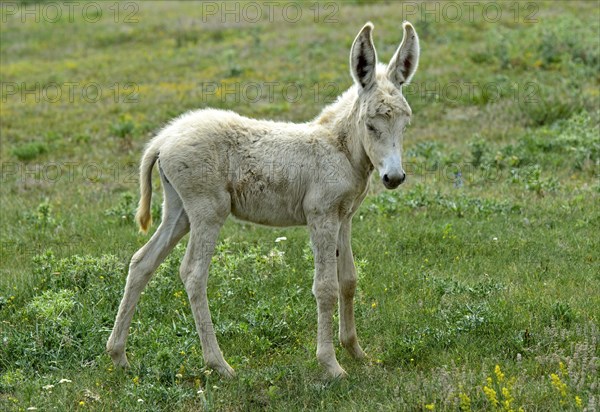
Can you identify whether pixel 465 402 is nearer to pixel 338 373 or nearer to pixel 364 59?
pixel 338 373

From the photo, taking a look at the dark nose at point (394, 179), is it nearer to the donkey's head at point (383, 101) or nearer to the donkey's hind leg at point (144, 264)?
the donkey's head at point (383, 101)

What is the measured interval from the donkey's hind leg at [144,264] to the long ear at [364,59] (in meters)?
1.96

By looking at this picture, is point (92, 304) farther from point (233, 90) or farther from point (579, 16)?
point (579, 16)

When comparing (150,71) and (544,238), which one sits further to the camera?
(150,71)

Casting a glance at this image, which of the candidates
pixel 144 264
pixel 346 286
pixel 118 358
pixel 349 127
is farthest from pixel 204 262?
pixel 349 127

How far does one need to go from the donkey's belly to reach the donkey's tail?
2.80 feet

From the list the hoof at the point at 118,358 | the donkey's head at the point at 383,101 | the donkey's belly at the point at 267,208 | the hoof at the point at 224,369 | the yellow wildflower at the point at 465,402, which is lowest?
the hoof at the point at 118,358

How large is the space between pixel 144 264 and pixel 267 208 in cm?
121

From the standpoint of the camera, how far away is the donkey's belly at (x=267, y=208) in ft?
22.4

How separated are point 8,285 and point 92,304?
3.83ft

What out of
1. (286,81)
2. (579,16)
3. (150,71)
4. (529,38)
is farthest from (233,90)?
(579,16)

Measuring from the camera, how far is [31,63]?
26.3 m

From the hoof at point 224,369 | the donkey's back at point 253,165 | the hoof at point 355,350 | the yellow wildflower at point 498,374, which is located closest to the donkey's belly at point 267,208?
the donkey's back at point 253,165

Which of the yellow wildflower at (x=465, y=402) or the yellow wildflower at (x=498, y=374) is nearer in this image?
the yellow wildflower at (x=465, y=402)
